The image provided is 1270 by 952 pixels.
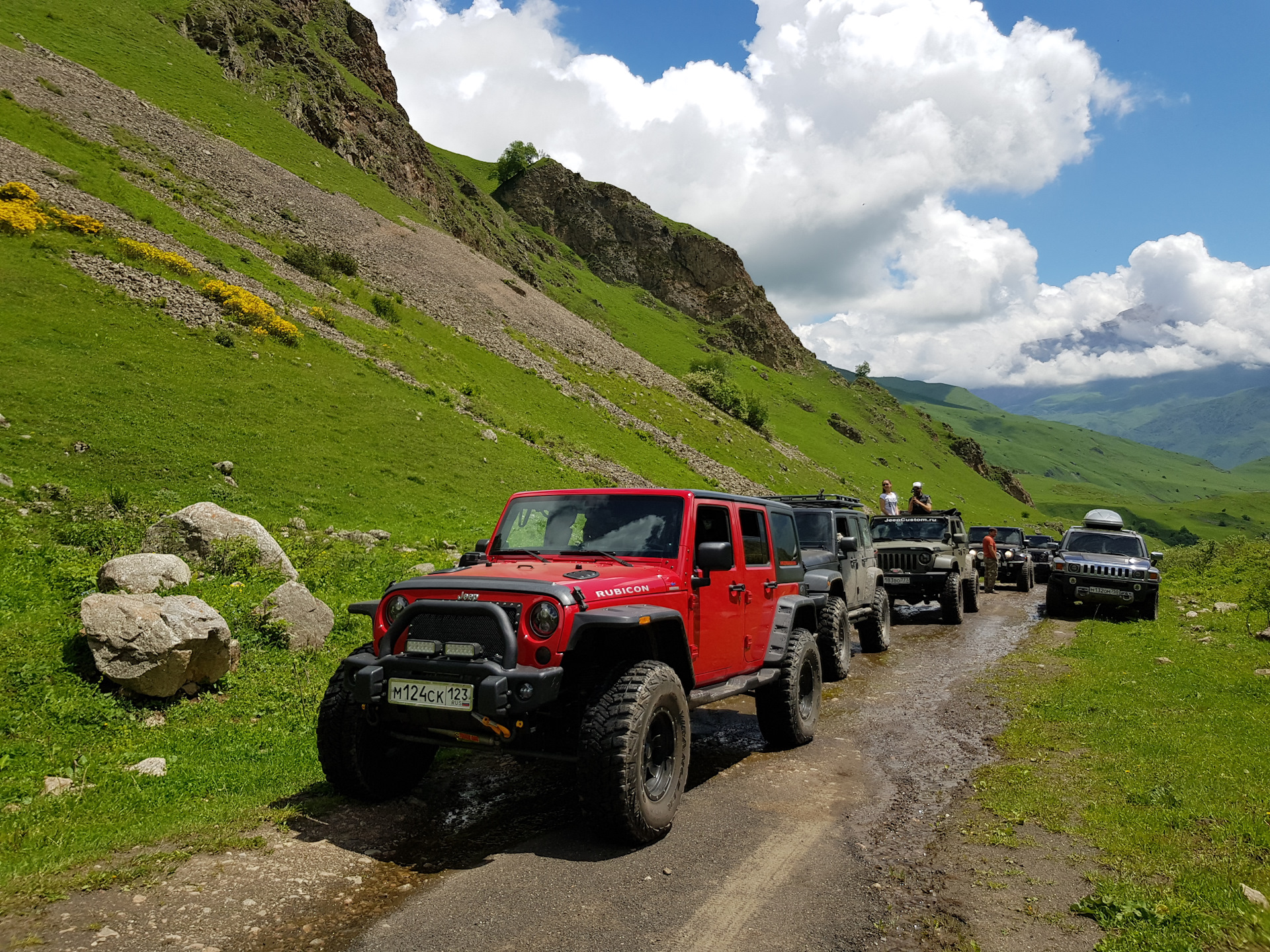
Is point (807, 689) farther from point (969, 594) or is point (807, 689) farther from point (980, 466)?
point (980, 466)

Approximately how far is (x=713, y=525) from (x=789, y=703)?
2.00m

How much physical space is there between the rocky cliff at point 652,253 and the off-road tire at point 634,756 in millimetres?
107984

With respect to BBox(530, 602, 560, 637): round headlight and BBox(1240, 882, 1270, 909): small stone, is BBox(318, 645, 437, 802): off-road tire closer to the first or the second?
BBox(530, 602, 560, 637): round headlight

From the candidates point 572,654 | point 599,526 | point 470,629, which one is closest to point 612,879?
point 572,654

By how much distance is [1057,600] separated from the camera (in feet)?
54.3

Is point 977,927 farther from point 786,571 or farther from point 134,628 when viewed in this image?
point 134,628

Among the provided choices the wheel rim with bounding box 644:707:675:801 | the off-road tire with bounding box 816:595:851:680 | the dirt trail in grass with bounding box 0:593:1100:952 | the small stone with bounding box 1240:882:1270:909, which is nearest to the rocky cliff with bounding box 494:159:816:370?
the off-road tire with bounding box 816:595:851:680

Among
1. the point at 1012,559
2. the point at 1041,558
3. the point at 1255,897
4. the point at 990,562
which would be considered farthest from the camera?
the point at 1041,558

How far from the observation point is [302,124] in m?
55.1

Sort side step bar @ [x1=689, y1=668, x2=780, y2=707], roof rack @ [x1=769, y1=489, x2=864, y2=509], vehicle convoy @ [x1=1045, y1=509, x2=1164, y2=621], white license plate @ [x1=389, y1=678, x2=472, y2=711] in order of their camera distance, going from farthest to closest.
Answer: vehicle convoy @ [x1=1045, y1=509, x2=1164, y2=621] → roof rack @ [x1=769, y1=489, x2=864, y2=509] → side step bar @ [x1=689, y1=668, x2=780, y2=707] → white license plate @ [x1=389, y1=678, x2=472, y2=711]

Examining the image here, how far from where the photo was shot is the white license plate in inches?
176

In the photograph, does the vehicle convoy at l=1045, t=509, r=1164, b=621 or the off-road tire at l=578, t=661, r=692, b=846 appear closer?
the off-road tire at l=578, t=661, r=692, b=846

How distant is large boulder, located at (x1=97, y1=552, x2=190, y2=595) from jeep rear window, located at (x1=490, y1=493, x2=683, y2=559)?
4.71 meters

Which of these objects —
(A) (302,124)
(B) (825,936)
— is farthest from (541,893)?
(A) (302,124)
